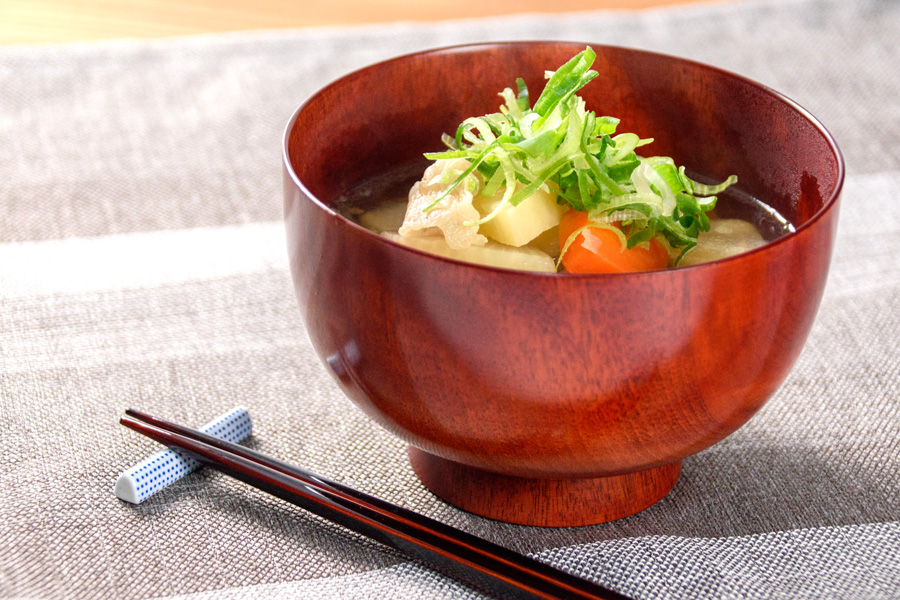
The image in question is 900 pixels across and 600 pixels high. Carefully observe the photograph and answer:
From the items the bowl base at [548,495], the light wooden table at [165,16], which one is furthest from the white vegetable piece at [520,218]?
the light wooden table at [165,16]

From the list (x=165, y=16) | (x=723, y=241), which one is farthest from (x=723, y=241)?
(x=165, y=16)

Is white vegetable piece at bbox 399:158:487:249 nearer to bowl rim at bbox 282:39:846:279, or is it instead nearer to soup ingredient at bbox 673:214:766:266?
bowl rim at bbox 282:39:846:279

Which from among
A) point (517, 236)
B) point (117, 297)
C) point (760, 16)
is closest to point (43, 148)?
point (117, 297)

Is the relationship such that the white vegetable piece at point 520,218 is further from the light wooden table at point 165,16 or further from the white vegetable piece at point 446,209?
the light wooden table at point 165,16

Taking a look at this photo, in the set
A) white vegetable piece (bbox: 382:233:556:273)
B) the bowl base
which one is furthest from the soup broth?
the bowl base

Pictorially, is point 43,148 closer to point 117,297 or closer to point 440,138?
point 117,297

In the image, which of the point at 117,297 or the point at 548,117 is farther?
the point at 117,297

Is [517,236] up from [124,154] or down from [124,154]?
up
